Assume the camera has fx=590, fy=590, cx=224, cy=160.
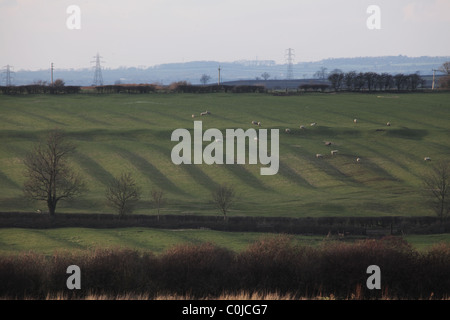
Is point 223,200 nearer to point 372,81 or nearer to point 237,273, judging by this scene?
point 237,273

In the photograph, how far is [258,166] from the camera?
68188mm

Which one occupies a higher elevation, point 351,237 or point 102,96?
point 102,96

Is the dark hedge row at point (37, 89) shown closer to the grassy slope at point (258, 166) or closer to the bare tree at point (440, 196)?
the grassy slope at point (258, 166)

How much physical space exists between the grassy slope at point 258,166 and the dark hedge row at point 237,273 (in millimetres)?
19863

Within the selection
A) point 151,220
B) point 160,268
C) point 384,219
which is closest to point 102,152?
point 151,220

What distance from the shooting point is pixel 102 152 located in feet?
236

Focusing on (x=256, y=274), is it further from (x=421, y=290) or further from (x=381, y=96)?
(x=381, y=96)

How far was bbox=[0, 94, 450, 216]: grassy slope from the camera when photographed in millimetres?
55094

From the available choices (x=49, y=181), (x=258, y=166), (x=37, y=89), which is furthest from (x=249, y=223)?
(x=37, y=89)

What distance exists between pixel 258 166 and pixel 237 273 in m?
39.0

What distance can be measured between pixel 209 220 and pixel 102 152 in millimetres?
27747

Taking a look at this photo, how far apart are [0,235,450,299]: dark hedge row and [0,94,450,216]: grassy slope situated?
65.2 ft

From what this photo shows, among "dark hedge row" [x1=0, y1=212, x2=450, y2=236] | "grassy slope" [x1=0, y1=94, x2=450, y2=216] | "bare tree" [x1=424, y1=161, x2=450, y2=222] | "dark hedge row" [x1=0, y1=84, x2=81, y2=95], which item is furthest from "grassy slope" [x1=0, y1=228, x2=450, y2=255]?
"dark hedge row" [x1=0, y1=84, x2=81, y2=95]

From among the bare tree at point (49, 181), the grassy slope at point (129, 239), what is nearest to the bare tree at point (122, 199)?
the bare tree at point (49, 181)
